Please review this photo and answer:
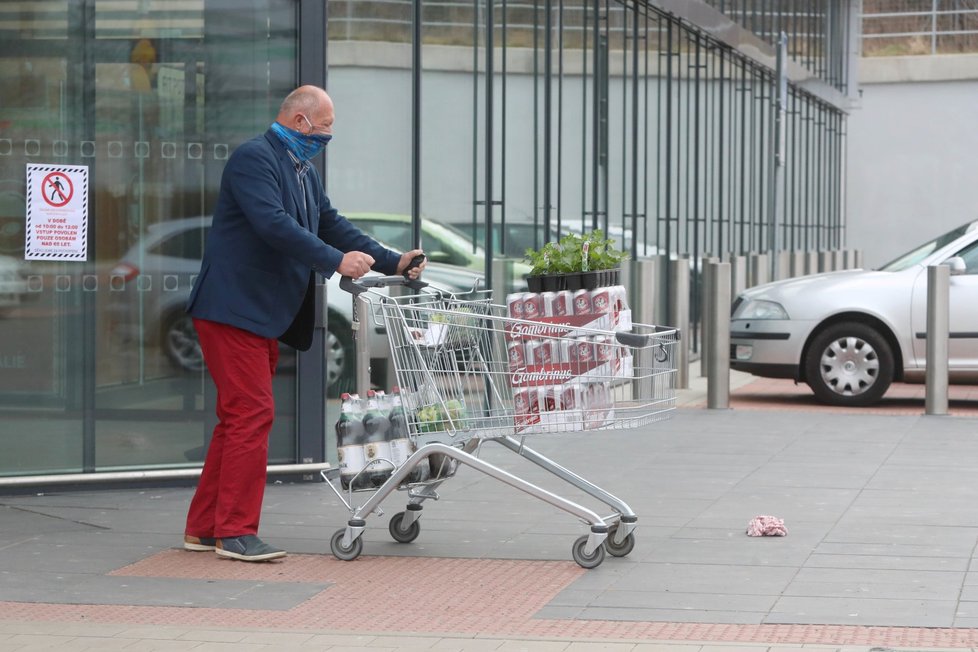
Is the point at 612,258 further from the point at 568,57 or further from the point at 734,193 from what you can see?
the point at 734,193

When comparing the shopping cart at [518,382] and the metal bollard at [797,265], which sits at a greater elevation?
the metal bollard at [797,265]

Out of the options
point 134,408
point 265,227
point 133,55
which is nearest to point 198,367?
point 134,408

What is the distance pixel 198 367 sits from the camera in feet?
29.1

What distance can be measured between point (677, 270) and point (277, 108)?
720 cm

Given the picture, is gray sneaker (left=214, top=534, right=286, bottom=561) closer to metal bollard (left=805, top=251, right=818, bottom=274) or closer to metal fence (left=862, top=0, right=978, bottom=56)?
metal bollard (left=805, top=251, right=818, bottom=274)

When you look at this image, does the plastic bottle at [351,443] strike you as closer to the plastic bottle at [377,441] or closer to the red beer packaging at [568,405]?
the plastic bottle at [377,441]

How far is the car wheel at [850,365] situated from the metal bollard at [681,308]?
5.77ft

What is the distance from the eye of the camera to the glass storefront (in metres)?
8.48

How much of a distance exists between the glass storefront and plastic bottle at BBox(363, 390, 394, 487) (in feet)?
6.66

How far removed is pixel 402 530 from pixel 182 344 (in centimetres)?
227

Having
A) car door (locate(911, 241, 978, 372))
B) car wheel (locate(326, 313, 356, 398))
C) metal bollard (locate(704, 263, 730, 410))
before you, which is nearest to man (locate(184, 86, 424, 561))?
car wheel (locate(326, 313, 356, 398))

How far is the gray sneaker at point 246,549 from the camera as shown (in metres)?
6.76

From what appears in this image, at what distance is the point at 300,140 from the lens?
Answer: 6910 mm

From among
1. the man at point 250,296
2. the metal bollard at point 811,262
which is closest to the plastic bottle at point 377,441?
the man at point 250,296
